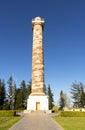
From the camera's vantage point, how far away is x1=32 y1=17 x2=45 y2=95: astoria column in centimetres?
4244

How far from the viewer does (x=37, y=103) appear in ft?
136

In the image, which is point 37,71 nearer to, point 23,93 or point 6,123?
point 6,123

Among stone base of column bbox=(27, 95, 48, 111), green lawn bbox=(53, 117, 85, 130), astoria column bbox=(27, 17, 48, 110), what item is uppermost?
astoria column bbox=(27, 17, 48, 110)

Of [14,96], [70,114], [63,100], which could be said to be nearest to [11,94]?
[14,96]

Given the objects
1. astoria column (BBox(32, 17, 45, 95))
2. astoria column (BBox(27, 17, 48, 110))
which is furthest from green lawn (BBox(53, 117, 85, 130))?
astoria column (BBox(32, 17, 45, 95))

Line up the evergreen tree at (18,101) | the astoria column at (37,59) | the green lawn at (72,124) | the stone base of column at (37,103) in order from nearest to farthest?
the green lawn at (72,124), the stone base of column at (37,103), the astoria column at (37,59), the evergreen tree at (18,101)

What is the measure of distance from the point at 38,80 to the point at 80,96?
28.0m

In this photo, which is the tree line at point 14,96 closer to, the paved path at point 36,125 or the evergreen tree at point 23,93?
the evergreen tree at point 23,93

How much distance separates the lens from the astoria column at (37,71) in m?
41.3

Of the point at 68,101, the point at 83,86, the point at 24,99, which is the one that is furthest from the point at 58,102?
the point at 24,99

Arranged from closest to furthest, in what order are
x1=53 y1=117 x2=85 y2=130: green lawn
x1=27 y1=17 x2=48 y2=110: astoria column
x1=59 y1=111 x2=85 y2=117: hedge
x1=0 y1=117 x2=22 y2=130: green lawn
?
x1=53 y1=117 x2=85 y2=130: green lawn
x1=0 y1=117 x2=22 y2=130: green lawn
x1=59 y1=111 x2=85 y2=117: hedge
x1=27 y1=17 x2=48 y2=110: astoria column

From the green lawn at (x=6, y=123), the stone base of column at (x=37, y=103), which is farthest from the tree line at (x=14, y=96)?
the green lawn at (x=6, y=123)

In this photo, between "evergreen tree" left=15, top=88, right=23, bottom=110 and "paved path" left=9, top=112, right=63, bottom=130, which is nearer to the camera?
"paved path" left=9, top=112, right=63, bottom=130

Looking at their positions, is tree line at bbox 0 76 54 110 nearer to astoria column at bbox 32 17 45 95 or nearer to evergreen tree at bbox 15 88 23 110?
evergreen tree at bbox 15 88 23 110
